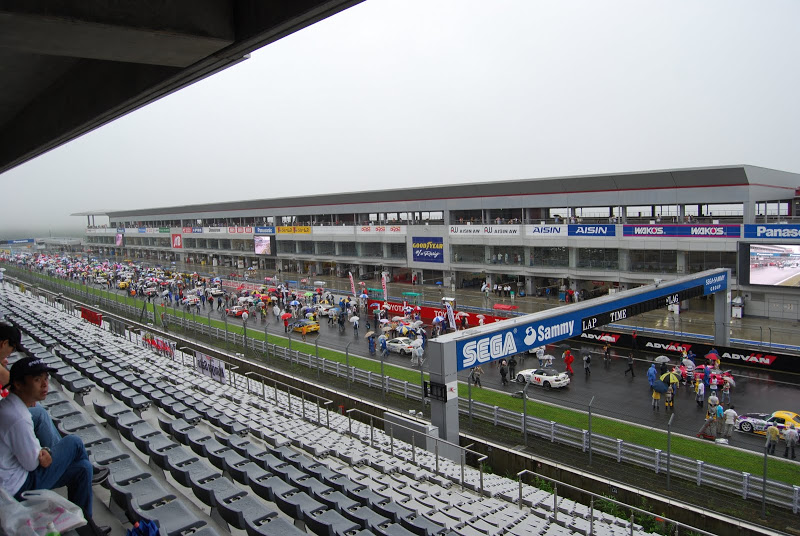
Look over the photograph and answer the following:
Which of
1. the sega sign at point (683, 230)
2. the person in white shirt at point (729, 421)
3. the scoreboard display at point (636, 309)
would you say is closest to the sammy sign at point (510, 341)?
the scoreboard display at point (636, 309)

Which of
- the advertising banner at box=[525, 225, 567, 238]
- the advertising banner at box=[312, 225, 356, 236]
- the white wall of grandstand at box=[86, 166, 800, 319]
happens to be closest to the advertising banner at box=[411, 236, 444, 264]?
the white wall of grandstand at box=[86, 166, 800, 319]

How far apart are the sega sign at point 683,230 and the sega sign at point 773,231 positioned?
637 millimetres

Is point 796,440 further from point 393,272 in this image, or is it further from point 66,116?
point 393,272

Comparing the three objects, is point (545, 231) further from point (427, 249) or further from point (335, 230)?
point (335, 230)

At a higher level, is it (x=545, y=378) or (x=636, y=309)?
(x=636, y=309)

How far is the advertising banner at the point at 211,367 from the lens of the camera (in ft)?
57.5

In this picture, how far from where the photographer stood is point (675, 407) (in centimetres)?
1777

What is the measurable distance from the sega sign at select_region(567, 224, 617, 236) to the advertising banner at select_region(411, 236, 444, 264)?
37.2 ft

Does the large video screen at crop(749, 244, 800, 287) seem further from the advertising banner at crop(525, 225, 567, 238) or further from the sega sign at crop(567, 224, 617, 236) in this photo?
the advertising banner at crop(525, 225, 567, 238)

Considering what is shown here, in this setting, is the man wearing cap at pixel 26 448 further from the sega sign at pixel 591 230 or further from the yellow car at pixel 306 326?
the sega sign at pixel 591 230

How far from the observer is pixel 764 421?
1527 cm

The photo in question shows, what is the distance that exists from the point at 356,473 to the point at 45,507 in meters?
6.83

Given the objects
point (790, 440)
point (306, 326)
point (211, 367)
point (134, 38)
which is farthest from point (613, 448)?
point (306, 326)

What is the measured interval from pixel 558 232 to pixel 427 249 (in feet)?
38.7
